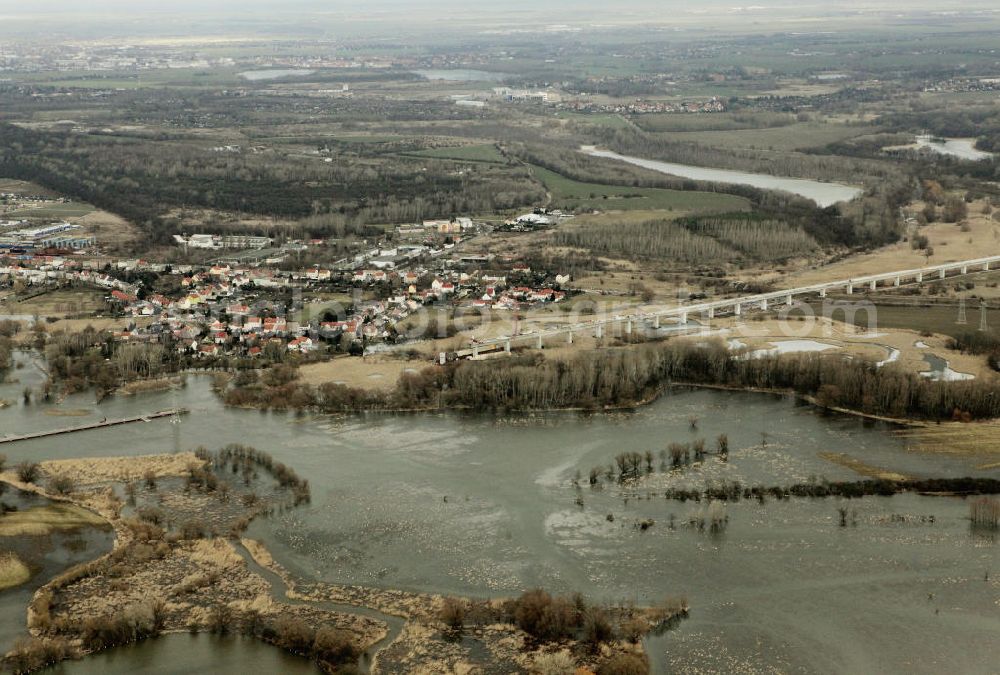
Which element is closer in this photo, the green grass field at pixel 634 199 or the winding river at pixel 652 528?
the winding river at pixel 652 528

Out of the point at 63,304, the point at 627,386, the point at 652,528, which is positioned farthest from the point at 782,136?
the point at 652,528

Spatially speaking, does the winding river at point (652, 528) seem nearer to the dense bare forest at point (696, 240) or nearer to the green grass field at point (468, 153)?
the dense bare forest at point (696, 240)

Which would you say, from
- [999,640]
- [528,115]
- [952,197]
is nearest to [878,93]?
[528,115]

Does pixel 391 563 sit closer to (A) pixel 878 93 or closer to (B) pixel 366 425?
(B) pixel 366 425

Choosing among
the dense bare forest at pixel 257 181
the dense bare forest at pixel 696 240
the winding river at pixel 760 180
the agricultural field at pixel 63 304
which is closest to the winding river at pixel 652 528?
the agricultural field at pixel 63 304

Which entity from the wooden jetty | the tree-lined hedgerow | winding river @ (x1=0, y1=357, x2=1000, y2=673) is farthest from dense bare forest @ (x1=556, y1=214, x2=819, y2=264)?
the wooden jetty
